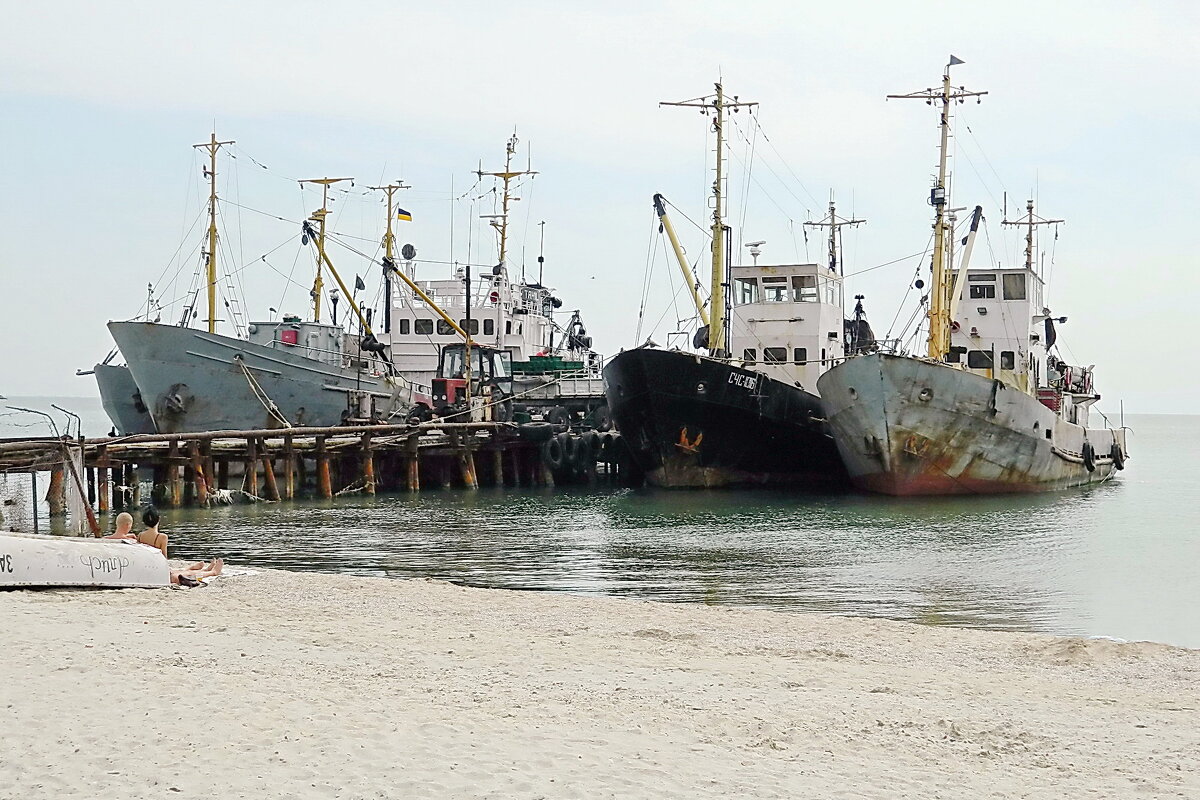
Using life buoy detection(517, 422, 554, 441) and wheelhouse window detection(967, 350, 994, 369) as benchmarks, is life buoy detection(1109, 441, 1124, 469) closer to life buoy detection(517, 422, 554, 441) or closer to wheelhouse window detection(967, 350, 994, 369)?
wheelhouse window detection(967, 350, 994, 369)

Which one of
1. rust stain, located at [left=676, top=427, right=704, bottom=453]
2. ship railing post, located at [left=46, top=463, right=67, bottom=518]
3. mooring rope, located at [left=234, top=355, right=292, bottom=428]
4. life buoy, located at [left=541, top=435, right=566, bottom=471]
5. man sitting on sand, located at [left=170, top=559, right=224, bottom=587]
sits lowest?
man sitting on sand, located at [left=170, top=559, right=224, bottom=587]

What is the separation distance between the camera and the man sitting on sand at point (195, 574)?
46.7 feet

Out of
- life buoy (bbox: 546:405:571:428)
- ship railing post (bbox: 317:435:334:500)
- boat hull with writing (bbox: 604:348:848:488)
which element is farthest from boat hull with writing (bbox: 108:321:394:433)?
boat hull with writing (bbox: 604:348:848:488)

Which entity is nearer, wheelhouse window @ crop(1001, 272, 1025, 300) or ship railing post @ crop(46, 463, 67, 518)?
ship railing post @ crop(46, 463, 67, 518)

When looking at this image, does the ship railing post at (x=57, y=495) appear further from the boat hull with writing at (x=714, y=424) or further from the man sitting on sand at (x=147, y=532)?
the boat hull with writing at (x=714, y=424)

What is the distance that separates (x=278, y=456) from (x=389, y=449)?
3998mm

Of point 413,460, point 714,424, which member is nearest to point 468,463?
point 413,460

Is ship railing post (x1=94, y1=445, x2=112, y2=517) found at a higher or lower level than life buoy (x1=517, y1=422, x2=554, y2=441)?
lower

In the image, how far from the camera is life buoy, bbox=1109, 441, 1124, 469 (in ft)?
155

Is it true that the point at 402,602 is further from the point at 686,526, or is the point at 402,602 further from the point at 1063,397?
the point at 1063,397

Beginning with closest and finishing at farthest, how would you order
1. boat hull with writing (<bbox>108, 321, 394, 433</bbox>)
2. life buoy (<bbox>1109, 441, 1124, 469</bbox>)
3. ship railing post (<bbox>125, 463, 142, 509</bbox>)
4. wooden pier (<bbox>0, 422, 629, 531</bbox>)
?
1. wooden pier (<bbox>0, 422, 629, 531</bbox>)
2. ship railing post (<bbox>125, 463, 142, 509</bbox>)
3. boat hull with writing (<bbox>108, 321, 394, 433</bbox>)
4. life buoy (<bbox>1109, 441, 1124, 469</bbox>)

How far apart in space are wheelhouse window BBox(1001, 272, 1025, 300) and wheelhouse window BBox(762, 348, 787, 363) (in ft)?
24.9

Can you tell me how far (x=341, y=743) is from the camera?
22.5 ft

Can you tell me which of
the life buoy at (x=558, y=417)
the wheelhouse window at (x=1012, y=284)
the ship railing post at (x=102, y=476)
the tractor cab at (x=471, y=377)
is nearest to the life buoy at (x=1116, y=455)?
the wheelhouse window at (x=1012, y=284)
